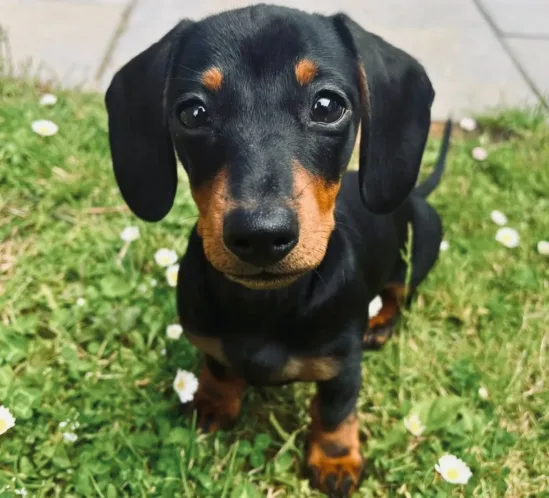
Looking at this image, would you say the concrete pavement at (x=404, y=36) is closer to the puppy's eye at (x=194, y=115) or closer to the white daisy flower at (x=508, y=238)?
the white daisy flower at (x=508, y=238)

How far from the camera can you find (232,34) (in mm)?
1702

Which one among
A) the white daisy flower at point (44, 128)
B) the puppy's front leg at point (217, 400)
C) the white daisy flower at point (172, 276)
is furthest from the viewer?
the white daisy flower at point (44, 128)

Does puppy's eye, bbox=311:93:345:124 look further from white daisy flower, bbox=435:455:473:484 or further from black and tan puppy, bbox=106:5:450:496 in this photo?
white daisy flower, bbox=435:455:473:484

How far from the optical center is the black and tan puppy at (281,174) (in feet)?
5.18

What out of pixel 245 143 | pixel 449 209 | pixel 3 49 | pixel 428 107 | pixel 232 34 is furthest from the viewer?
pixel 3 49

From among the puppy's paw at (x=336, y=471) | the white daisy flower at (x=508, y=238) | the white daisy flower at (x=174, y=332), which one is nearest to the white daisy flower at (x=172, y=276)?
the white daisy flower at (x=174, y=332)

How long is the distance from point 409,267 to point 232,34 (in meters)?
1.33

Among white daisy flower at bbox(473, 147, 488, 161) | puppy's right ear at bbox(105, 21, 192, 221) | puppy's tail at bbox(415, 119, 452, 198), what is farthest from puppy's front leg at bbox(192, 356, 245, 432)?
white daisy flower at bbox(473, 147, 488, 161)

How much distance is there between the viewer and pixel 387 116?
6.13 feet

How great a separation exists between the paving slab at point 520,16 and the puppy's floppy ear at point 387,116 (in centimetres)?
363

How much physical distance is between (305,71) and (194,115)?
1.06 ft

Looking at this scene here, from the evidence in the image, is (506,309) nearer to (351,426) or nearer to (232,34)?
(351,426)

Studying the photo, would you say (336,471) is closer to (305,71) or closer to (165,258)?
(165,258)

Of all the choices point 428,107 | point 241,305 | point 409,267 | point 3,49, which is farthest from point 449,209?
point 3,49
